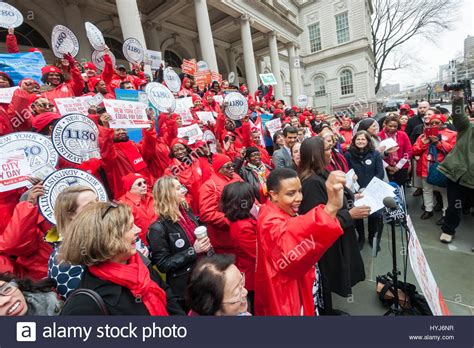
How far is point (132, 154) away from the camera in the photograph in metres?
3.44

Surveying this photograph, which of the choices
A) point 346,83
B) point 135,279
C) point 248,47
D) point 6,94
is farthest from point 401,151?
point 346,83

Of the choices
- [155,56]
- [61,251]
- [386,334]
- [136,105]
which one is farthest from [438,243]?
[155,56]

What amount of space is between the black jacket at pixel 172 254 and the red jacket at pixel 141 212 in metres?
0.48

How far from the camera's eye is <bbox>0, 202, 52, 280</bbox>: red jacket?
1739 mm

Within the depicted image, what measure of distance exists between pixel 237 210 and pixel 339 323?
104 cm

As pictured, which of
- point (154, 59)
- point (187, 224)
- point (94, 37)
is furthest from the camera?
point (154, 59)

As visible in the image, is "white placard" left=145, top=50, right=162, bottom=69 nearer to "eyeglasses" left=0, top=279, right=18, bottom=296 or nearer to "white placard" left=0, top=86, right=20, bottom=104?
"white placard" left=0, top=86, right=20, bottom=104

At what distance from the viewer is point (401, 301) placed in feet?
7.78

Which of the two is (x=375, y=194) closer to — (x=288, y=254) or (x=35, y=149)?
(x=288, y=254)

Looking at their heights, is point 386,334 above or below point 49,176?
below

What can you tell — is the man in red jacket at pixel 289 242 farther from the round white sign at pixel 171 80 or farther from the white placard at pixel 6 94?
the round white sign at pixel 171 80

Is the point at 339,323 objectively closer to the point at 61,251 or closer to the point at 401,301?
the point at 401,301

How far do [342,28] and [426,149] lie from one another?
30271 millimetres

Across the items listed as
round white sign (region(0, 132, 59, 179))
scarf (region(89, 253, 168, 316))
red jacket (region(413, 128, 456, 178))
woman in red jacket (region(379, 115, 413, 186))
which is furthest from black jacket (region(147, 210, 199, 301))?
red jacket (region(413, 128, 456, 178))
